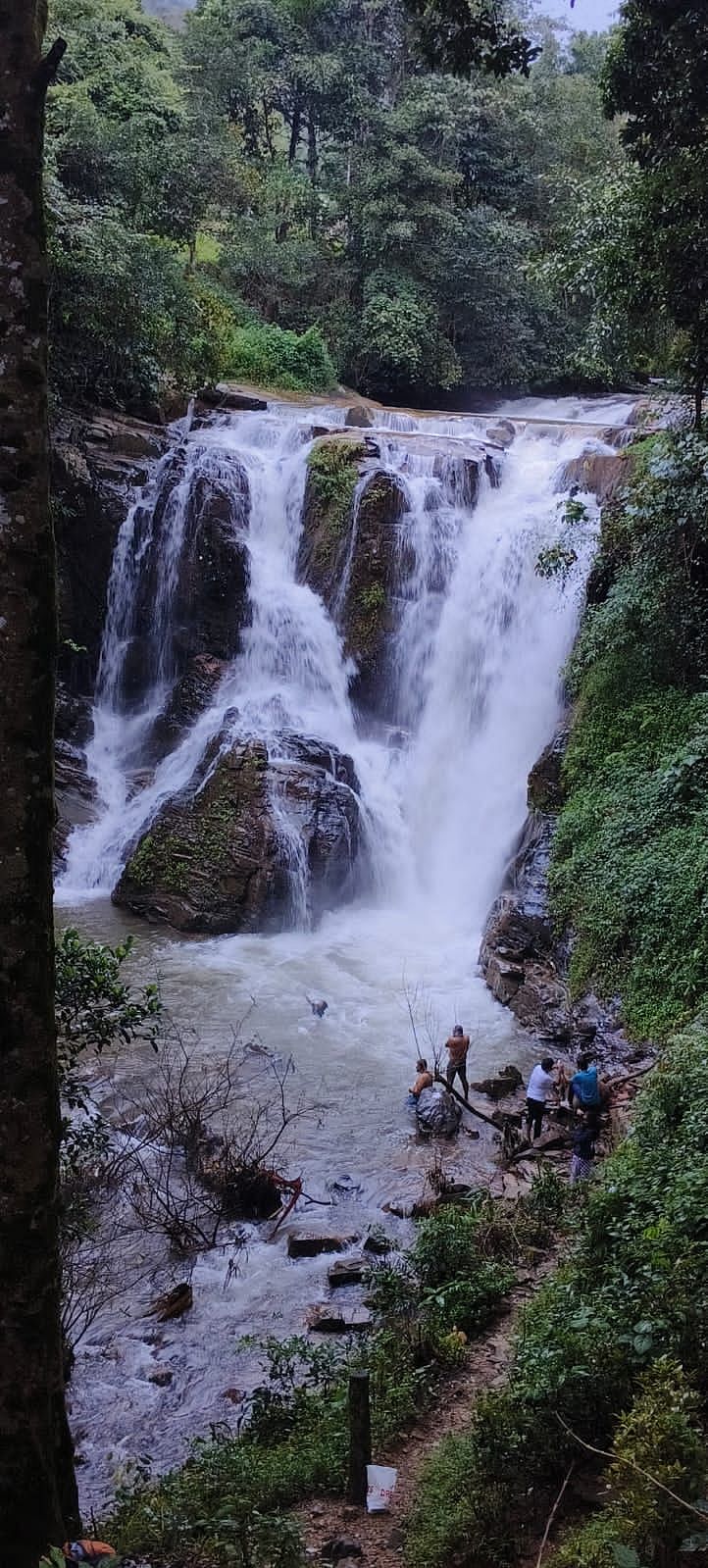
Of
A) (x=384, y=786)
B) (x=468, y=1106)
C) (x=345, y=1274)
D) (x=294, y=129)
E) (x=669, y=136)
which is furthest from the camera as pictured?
(x=294, y=129)

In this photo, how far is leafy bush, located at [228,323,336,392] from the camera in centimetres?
2500

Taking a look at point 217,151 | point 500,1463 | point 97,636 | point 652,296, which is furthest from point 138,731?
point 217,151

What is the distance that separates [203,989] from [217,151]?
23248mm

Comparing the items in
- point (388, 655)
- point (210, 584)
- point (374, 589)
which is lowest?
point (388, 655)

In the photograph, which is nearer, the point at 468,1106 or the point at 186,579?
the point at 468,1106

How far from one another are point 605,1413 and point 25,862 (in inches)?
123

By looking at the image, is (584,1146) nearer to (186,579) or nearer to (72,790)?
(72,790)

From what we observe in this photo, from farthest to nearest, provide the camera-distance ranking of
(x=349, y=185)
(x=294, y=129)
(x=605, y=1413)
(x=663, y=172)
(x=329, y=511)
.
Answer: (x=294, y=129) < (x=349, y=185) < (x=329, y=511) < (x=663, y=172) < (x=605, y=1413)

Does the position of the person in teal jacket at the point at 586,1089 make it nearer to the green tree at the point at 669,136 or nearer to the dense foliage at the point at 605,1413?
the dense foliage at the point at 605,1413

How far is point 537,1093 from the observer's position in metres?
8.91

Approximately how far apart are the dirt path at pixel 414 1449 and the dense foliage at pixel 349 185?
61.0ft

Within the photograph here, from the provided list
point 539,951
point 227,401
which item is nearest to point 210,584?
point 227,401

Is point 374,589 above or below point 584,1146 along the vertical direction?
above

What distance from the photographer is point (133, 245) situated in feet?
55.0
